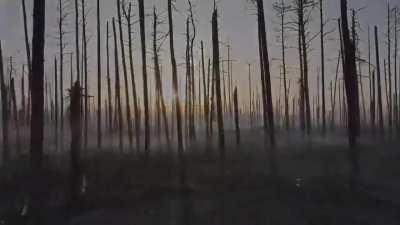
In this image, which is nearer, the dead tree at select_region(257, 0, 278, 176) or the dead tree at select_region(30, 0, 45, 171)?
the dead tree at select_region(30, 0, 45, 171)

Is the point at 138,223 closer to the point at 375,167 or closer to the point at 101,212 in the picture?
the point at 101,212

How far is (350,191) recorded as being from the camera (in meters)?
14.4

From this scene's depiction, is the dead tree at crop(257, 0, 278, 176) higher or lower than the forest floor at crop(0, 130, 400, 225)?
higher

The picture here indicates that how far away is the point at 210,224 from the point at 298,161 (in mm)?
11090

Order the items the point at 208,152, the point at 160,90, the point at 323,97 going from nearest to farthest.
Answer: the point at 208,152
the point at 160,90
the point at 323,97

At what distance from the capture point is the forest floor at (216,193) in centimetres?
1217

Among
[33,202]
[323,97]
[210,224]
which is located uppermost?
[323,97]

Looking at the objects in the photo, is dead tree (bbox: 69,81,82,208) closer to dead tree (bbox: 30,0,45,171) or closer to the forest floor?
the forest floor

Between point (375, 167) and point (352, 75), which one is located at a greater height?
point (352, 75)

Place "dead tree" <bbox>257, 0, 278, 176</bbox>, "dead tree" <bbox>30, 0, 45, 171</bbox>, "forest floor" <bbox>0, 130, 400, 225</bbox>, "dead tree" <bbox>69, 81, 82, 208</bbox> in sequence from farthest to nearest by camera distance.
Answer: "dead tree" <bbox>257, 0, 278, 176</bbox>
"dead tree" <bbox>69, 81, 82, 208</bbox>
"forest floor" <bbox>0, 130, 400, 225</bbox>
"dead tree" <bbox>30, 0, 45, 171</bbox>

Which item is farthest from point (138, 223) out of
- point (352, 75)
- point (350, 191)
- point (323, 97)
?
point (323, 97)

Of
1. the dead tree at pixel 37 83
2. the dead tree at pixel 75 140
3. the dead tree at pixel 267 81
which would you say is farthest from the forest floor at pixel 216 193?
the dead tree at pixel 37 83

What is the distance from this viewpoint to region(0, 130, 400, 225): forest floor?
1217cm

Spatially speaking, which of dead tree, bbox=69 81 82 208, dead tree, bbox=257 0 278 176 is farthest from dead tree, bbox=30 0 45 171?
dead tree, bbox=257 0 278 176
